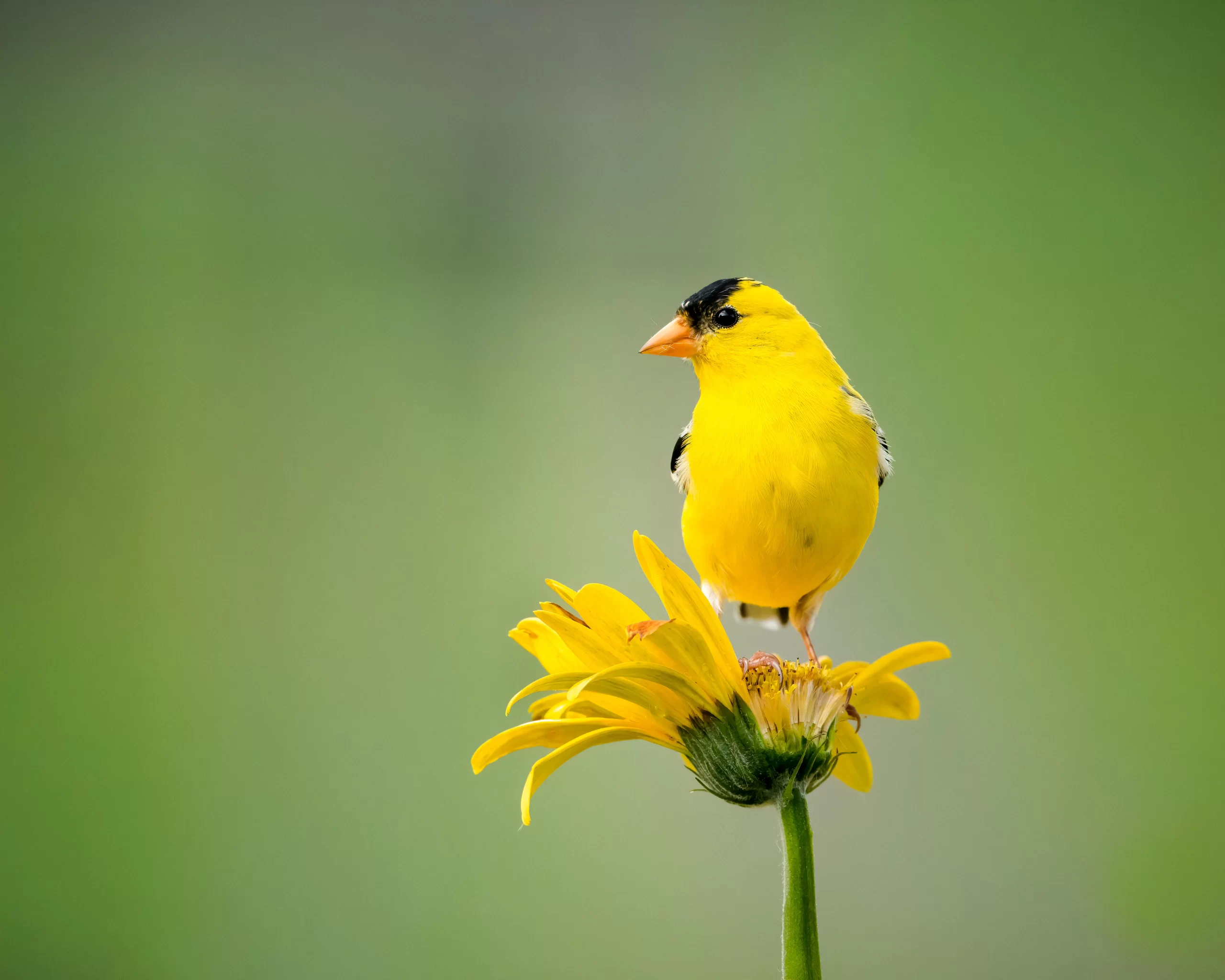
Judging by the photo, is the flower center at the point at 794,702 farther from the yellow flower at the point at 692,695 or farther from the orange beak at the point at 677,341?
the orange beak at the point at 677,341

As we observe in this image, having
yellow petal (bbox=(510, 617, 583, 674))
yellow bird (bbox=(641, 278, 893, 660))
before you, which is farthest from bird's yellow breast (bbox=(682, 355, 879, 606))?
yellow petal (bbox=(510, 617, 583, 674))

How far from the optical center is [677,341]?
0.50m

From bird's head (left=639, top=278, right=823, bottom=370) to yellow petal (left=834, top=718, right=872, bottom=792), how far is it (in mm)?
213

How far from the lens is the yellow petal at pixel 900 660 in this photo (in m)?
0.40

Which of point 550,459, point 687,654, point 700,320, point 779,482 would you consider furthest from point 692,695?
point 550,459

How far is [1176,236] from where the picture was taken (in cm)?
118

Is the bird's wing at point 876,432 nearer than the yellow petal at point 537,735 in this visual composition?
No

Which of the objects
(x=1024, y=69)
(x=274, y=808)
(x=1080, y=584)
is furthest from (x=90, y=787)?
(x=1024, y=69)

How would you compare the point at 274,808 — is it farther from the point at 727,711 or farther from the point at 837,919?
the point at 727,711

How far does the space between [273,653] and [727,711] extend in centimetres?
104

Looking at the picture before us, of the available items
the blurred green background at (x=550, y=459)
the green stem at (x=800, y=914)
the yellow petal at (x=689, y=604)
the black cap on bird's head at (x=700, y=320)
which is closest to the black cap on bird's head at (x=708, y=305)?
the black cap on bird's head at (x=700, y=320)

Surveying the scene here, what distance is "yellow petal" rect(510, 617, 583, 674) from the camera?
418mm

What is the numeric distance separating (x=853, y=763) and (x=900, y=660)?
98 mm

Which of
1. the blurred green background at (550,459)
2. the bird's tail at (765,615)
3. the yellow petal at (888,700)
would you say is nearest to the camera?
the yellow petal at (888,700)
